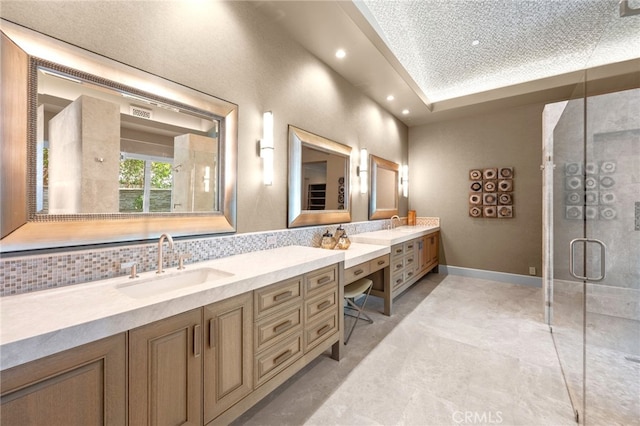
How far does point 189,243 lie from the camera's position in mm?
1746

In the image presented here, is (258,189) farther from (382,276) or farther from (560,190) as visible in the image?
(560,190)

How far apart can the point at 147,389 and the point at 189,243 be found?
2.92 feet

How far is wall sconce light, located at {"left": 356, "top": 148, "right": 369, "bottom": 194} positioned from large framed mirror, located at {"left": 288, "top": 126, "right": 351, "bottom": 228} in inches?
12.7

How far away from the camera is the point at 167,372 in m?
1.09

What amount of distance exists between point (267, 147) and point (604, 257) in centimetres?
270

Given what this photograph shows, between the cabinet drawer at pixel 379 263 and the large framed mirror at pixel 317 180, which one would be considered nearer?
the large framed mirror at pixel 317 180

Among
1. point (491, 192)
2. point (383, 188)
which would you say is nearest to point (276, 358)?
point (383, 188)

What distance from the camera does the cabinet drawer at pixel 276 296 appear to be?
58.2 inches

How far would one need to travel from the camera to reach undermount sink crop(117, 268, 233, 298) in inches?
54.0

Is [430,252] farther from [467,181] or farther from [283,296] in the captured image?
[283,296]

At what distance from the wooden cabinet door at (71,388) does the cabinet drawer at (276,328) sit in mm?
642

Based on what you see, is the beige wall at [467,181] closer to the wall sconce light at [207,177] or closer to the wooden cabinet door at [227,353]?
the wall sconce light at [207,177]

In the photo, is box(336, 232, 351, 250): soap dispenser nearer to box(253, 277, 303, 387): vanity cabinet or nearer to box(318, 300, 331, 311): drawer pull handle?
box(318, 300, 331, 311): drawer pull handle

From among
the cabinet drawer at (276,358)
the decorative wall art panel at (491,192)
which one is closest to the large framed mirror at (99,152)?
the cabinet drawer at (276,358)
